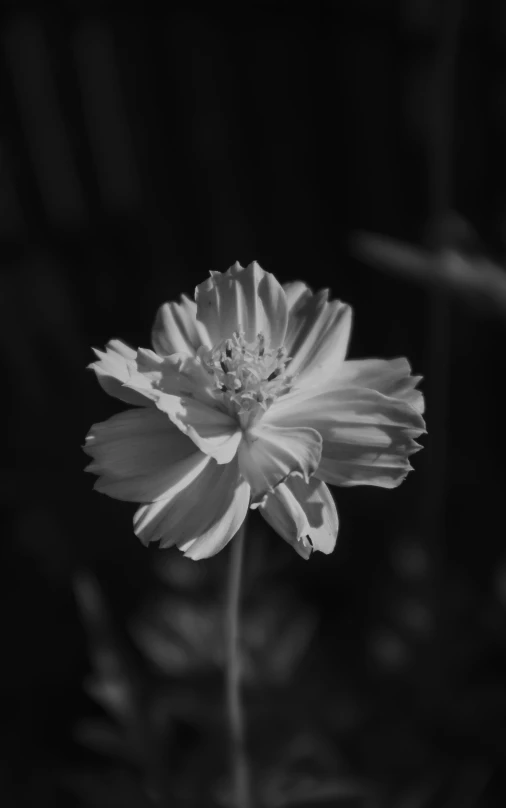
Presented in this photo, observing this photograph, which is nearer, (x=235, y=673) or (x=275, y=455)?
(x=275, y=455)

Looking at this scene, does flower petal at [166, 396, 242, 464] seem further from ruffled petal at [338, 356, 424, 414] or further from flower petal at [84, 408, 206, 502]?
ruffled petal at [338, 356, 424, 414]

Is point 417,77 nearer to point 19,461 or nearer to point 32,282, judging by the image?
point 32,282

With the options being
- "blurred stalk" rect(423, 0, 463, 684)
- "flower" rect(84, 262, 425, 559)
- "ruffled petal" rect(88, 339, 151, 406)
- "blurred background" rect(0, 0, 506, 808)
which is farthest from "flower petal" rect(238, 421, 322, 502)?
"blurred stalk" rect(423, 0, 463, 684)

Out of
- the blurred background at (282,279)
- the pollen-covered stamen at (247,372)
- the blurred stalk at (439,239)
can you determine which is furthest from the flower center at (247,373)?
the blurred stalk at (439,239)

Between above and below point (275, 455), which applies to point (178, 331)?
above

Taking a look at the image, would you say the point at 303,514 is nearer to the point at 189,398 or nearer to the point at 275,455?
the point at 275,455

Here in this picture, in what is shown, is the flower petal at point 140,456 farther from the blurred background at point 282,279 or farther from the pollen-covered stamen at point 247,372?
the blurred background at point 282,279

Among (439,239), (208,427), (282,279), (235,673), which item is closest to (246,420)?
(208,427)
